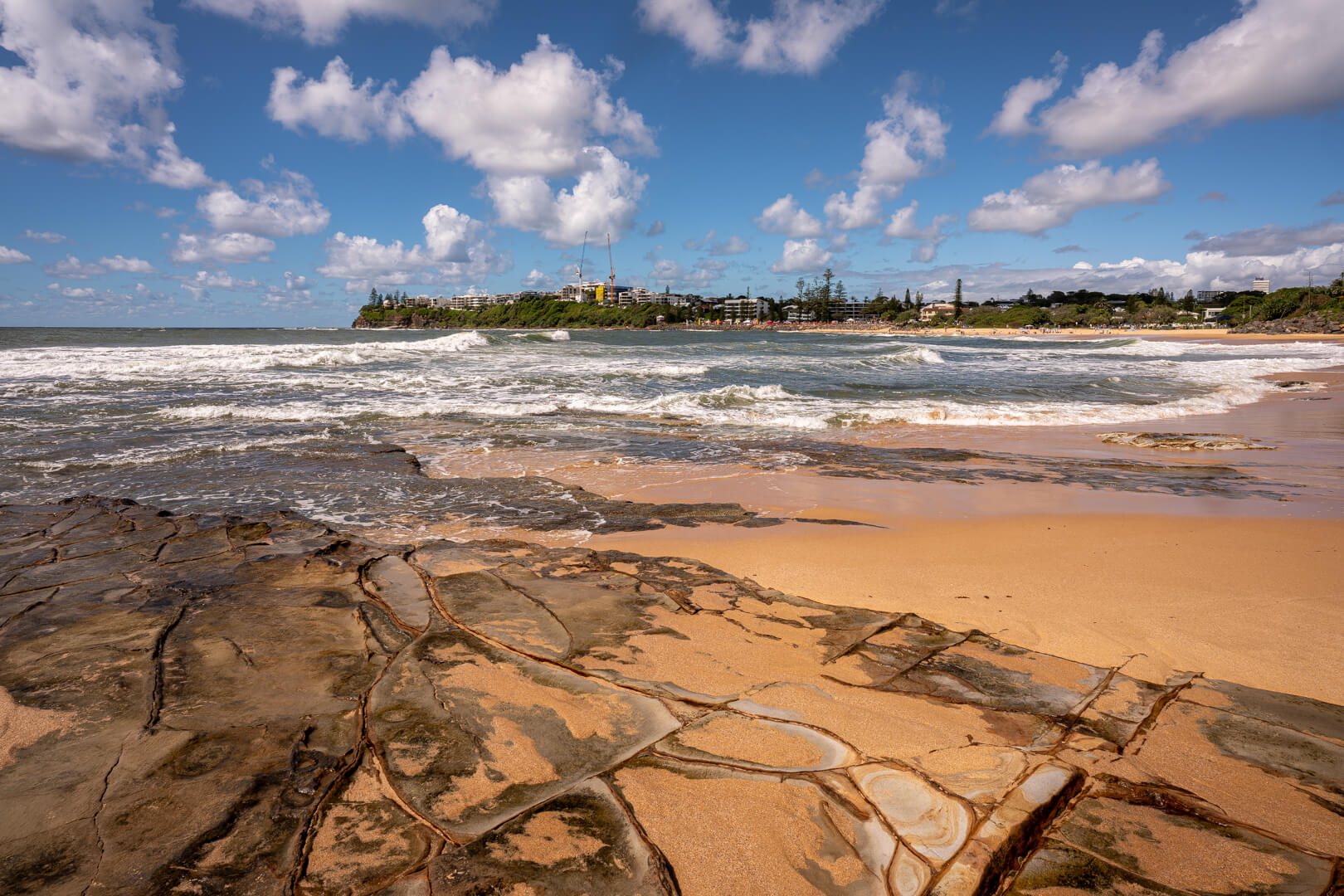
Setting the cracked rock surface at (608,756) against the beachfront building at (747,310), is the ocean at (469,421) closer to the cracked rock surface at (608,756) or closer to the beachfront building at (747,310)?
the cracked rock surface at (608,756)

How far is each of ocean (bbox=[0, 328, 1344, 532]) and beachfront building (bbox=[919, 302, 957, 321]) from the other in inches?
4623

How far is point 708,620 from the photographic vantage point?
126 inches

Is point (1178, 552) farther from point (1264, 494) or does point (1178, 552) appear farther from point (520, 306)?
point (520, 306)

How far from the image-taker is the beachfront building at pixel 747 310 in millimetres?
163375

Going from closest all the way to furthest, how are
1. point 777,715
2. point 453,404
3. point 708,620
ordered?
point 777,715 < point 708,620 < point 453,404

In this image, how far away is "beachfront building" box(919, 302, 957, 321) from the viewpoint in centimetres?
13275

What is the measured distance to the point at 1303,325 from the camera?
59219mm

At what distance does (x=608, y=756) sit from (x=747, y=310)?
562ft

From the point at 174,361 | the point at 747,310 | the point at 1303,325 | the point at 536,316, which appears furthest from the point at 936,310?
the point at 174,361

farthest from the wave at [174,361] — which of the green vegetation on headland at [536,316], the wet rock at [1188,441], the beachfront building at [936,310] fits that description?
the beachfront building at [936,310]

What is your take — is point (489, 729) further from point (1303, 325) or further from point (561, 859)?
point (1303, 325)

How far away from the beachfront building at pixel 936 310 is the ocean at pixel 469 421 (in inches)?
4623

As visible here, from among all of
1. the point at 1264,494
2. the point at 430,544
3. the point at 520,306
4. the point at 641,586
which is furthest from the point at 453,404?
the point at 520,306

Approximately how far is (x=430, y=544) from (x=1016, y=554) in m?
4.20
